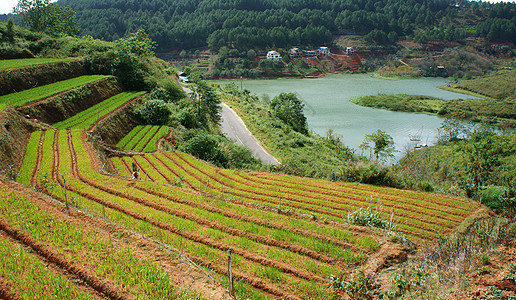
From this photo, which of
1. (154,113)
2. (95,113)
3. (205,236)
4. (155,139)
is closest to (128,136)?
(155,139)

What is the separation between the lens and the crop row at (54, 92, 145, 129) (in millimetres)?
27953

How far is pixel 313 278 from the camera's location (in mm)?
9945

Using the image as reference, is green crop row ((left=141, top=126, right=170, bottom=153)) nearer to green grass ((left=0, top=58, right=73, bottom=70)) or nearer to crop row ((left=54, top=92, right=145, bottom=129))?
crop row ((left=54, top=92, right=145, bottom=129))

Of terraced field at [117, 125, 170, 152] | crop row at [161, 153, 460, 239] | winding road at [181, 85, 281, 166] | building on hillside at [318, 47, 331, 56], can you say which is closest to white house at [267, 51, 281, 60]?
building on hillside at [318, 47, 331, 56]

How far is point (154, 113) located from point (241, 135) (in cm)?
1286

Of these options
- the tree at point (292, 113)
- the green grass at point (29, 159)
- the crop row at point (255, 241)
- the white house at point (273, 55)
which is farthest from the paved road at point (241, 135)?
the white house at point (273, 55)

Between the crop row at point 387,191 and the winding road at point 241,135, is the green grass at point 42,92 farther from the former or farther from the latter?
the crop row at point 387,191

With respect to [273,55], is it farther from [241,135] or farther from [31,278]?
[31,278]

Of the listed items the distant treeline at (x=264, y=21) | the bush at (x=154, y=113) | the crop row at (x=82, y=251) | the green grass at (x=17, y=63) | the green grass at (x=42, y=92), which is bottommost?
the crop row at (x=82, y=251)

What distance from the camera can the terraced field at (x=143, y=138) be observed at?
2941cm

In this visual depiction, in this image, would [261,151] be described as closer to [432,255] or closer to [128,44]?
[128,44]

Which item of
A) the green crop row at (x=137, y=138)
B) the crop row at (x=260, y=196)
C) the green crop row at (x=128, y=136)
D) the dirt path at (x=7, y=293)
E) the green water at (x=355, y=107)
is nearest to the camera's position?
the dirt path at (x=7, y=293)

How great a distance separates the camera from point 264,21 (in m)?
155

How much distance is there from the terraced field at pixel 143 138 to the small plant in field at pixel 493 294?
26.1 metres
